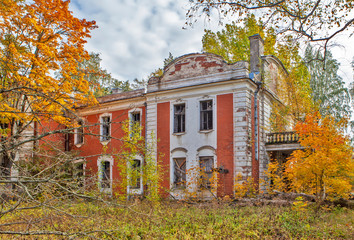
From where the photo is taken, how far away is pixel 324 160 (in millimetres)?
11414

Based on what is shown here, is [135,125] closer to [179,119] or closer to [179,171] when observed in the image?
[179,119]

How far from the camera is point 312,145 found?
1190 centimetres

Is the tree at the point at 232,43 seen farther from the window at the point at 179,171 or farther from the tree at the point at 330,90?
the window at the point at 179,171

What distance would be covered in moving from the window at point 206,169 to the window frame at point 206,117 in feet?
5.34

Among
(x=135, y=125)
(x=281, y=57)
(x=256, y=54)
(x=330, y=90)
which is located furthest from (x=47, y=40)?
(x=330, y=90)

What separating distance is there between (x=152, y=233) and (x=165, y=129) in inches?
407

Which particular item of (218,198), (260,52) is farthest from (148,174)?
(260,52)

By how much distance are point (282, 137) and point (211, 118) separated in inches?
161

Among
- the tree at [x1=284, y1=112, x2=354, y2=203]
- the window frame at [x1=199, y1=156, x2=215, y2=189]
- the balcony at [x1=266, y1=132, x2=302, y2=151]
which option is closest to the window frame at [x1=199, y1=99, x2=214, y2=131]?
the window frame at [x1=199, y1=156, x2=215, y2=189]

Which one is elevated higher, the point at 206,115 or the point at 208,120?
the point at 206,115

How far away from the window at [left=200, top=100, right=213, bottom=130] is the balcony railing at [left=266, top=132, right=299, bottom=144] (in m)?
3.57

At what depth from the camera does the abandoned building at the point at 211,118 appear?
16531 millimetres

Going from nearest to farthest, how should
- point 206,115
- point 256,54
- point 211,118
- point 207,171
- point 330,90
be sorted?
point 207,171, point 211,118, point 206,115, point 256,54, point 330,90

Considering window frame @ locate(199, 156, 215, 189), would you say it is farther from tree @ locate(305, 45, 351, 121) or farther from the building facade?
tree @ locate(305, 45, 351, 121)
